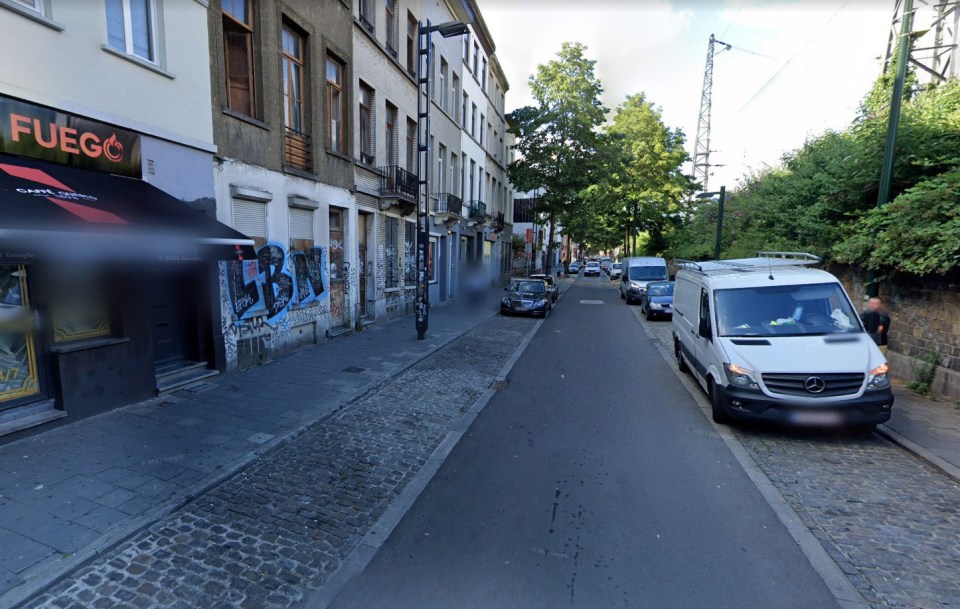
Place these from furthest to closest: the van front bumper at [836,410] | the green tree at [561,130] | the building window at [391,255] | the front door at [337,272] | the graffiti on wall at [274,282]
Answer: the green tree at [561,130] < the building window at [391,255] < the front door at [337,272] < the graffiti on wall at [274,282] < the van front bumper at [836,410]

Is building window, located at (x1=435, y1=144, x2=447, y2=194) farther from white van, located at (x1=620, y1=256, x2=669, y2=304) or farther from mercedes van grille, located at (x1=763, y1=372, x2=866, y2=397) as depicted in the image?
mercedes van grille, located at (x1=763, y1=372, x2=866, y2=397)

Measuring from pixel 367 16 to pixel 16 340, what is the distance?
11958mm

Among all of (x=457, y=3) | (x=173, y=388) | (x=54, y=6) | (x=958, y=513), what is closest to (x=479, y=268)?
(x=457, y=3)

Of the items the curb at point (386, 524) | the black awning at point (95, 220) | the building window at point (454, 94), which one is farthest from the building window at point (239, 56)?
the building window at point (454, 94)

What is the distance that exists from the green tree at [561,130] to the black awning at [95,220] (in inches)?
1012

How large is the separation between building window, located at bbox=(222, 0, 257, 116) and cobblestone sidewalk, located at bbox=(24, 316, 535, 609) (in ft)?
21.4

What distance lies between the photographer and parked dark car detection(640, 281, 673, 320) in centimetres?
1680

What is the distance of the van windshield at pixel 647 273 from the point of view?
23141mm

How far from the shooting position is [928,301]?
7766mm

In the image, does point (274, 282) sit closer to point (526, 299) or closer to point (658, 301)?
point (526, 299)

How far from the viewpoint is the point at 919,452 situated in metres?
5.25

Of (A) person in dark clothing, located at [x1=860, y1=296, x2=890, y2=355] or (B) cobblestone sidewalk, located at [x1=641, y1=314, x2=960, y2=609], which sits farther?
(A) person in dark clothing, located at [x1=860, y1=296, x2=890, y2=355]

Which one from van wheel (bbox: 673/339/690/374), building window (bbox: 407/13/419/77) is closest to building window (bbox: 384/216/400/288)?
building window (bbox: 407/13/419/77)

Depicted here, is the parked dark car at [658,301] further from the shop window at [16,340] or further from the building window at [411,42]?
the shop window at [16,340]
